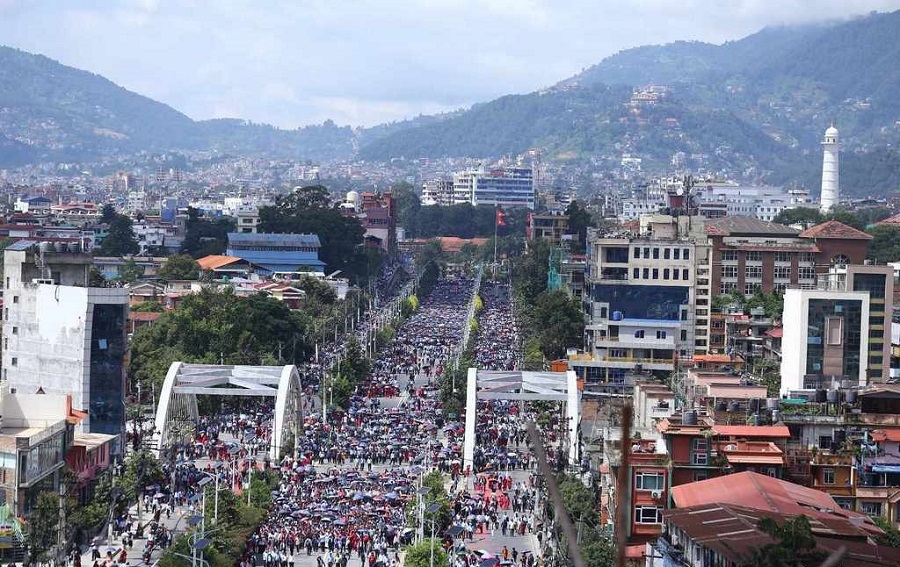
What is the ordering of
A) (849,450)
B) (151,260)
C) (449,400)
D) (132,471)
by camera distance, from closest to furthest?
(849,450) < (132,471) < (449,400) < (151,260)

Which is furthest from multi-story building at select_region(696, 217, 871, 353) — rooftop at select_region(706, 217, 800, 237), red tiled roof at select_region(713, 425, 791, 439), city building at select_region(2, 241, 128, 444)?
red tiled roof at select_region(713, 425, 791, 439)

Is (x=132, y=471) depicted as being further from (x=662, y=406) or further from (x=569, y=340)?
(x=569, y=340)

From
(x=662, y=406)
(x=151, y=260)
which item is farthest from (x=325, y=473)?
(x=151, y=260)

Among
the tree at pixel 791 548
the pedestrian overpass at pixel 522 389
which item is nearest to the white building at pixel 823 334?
the pedestrian overpass at pixel 522 389

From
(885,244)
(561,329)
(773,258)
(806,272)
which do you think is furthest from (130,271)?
(885,244)

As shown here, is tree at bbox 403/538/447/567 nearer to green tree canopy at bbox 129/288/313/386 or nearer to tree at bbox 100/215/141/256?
green tree canopy at bbox 129/288/313/386

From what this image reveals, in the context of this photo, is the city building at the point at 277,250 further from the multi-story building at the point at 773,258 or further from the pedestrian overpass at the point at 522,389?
the pedestrian overpass at the point at 522,389
